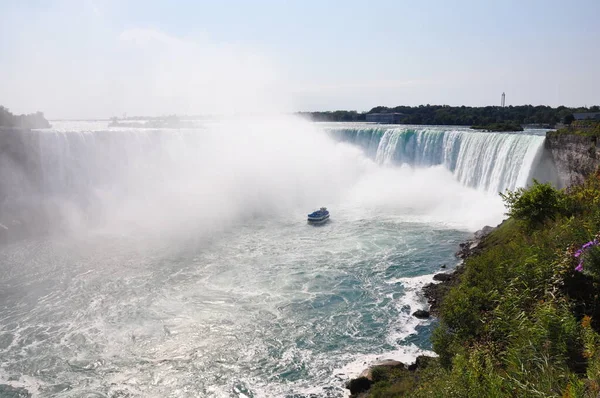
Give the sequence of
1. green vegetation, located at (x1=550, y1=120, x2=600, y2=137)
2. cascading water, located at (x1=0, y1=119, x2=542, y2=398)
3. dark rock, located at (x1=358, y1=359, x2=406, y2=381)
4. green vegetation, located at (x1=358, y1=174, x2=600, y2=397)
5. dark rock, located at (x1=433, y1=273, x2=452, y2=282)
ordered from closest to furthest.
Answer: green vegetation, located at (x1=358, y1=174, x2=600, y2=397) → dark rock, located at (x1=358, y1=359, x2=406, y2=381) → cascading water, located at (x1=0, y1=119, x2=542, y2=398) → dark rock, located at (x1=433, y1=273, x2=452, y2=282) → green vegetation, located at (x1=550, y1=120, x2=600, y2=137)

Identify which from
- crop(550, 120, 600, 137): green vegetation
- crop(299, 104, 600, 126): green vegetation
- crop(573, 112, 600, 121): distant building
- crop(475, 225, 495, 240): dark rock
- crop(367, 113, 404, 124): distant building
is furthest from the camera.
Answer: crop(367, 113, 404, 124): distant building

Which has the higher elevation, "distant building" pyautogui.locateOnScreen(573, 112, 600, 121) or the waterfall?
"distant building" pyautogui.locateOnScreen(573, 112, 600, 121)

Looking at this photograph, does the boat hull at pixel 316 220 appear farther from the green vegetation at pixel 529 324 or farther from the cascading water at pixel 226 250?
the green vegetation at pixel 529 324

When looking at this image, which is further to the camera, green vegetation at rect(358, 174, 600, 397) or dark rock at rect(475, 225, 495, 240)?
dark rock at rect(475, 225, 495, 240)

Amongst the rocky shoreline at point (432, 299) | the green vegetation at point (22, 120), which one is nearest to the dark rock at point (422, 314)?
the rocky shoreline at point (432, 299)

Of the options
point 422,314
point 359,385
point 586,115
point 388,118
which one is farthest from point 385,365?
point 388,118

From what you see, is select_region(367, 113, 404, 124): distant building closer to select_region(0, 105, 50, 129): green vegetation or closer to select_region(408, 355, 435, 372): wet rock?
select_region(0, 105, 50, 129): green vegetation

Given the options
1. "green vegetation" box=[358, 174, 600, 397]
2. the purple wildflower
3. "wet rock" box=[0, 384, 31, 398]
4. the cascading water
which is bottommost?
"wet rock" box=[0, 384, 31, 398]

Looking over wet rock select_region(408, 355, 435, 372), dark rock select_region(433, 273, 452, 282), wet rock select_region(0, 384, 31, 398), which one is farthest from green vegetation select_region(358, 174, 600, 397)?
wet rock select_region(0, 384, 31, 398)
